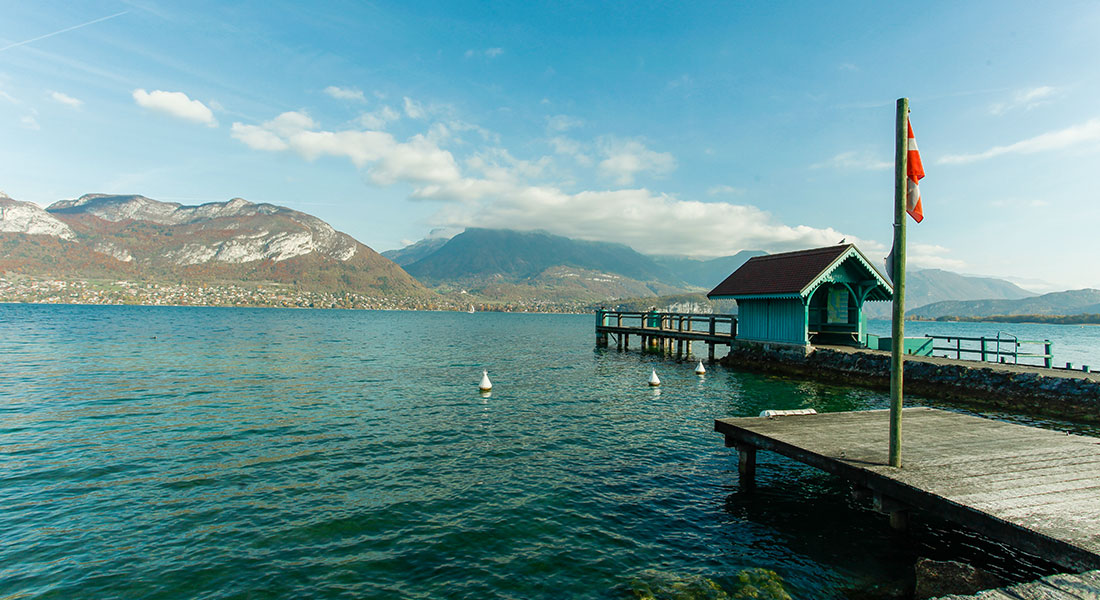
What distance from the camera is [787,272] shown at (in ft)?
101

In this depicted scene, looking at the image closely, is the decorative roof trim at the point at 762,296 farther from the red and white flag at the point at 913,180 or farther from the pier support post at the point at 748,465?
the red and white flag at the point at 913,180

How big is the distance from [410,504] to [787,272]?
2862 cm

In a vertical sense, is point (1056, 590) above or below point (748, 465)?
above

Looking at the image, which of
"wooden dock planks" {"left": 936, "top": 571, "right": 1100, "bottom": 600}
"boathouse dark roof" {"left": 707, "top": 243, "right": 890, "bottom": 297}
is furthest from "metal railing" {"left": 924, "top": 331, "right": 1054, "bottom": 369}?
"wooden dock planks" {"left": 936, "top": 571, "right": 1100, "bottom": 600}

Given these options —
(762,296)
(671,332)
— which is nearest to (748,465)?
(762,296)

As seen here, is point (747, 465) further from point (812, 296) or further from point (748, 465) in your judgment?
point (812, 296)

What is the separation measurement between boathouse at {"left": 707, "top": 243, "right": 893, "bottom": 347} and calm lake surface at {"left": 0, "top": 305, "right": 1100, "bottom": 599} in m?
9.61

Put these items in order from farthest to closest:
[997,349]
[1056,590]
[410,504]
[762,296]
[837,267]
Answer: [762,296] < [837,267] < [997,349] < [410,504] < [1056,590]

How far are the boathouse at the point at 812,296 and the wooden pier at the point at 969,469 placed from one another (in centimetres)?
1804

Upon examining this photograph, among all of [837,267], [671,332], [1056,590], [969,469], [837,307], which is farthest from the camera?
→ [671,332]

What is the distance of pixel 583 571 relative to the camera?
23.8 feet

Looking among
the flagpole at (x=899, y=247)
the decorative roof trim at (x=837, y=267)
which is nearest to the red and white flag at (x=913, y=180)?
the flagpole at (x=899, y=247)

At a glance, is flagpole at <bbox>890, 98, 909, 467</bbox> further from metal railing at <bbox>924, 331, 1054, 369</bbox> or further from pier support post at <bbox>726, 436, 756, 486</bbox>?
metal railing at <bbox>924, 331, 1054, 369</bbox>

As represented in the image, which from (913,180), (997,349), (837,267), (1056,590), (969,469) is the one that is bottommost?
(1056,590)
